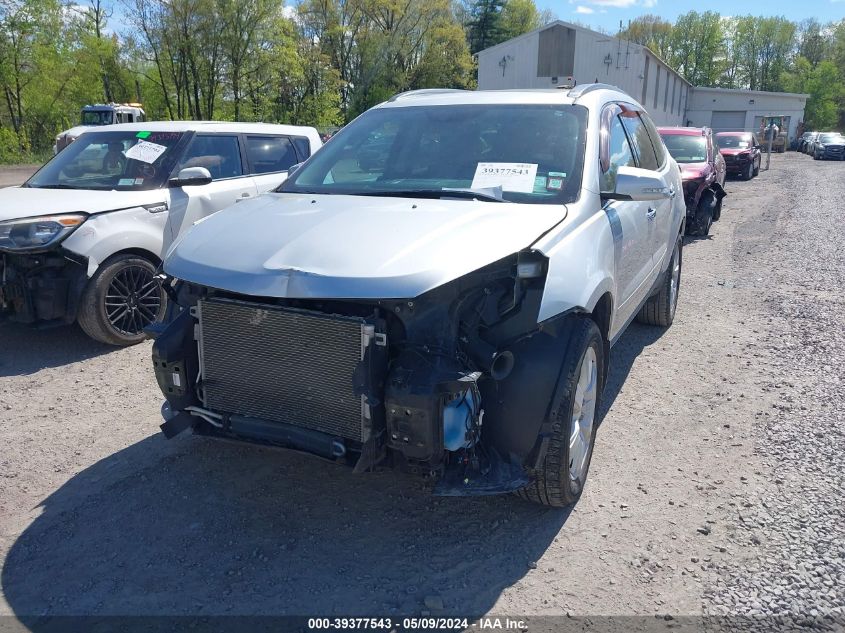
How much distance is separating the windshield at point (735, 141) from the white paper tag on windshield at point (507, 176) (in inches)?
890

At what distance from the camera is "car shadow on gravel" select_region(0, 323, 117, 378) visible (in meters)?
5.21

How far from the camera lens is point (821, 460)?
3770 millimetres

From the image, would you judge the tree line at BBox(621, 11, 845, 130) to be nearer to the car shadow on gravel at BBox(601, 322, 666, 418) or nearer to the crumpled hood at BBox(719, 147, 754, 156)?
the crumpled hood at BBox(719, 147, 754, 156)

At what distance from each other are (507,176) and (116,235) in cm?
345

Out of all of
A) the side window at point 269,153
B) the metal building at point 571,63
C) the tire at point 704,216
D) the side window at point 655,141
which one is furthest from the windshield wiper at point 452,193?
the metal building at point 571,63

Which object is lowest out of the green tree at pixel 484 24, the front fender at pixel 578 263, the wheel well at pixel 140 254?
the wheel well at pixel 140 254

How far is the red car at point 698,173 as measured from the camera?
11.2 m

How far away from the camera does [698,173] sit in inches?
444

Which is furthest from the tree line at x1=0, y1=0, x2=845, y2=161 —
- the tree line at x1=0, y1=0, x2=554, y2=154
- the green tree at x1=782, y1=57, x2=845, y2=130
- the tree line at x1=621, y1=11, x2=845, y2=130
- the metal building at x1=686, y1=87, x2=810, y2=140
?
the green tree at x1=782, y1=57, x2=845, y2=130

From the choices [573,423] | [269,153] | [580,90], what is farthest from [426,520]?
[269,153]

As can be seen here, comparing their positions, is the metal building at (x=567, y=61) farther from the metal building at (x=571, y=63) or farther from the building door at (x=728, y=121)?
the building door at (x=728, y=121)

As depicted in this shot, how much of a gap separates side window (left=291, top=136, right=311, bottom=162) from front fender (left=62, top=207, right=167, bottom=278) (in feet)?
6.79

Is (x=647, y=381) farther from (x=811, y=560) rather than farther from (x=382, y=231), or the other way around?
(x=382, y=231)

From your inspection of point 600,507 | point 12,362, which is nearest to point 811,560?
point 600,507
